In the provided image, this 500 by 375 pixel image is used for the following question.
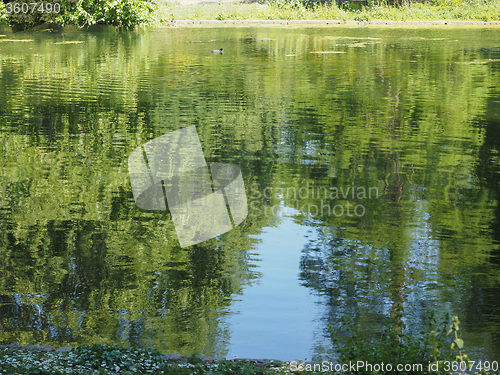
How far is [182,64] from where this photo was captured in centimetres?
2156

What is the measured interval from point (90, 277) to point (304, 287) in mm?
2037

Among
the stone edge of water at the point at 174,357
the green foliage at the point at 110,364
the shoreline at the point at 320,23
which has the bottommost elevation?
the stone edge of water at the point at 174,357

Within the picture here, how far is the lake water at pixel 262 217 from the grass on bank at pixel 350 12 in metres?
21.8

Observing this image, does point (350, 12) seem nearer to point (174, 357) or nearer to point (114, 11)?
point (114, 11)

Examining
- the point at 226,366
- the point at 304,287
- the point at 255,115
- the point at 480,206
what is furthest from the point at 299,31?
the point at 226,366

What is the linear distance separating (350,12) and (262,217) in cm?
3358

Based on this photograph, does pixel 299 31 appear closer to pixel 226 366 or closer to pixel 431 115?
pixel 431 115

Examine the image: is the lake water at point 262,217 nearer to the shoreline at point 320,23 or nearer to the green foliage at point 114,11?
the green foliage at point 114,11

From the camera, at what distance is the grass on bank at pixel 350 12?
127 feet

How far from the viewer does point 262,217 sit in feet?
27.0

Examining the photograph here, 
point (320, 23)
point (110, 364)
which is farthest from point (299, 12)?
point (110, 364)

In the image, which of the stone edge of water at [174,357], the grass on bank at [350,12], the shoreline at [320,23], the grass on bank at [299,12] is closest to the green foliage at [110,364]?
the stone edge of water at [174,357]

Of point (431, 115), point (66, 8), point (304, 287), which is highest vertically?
point (66, 8)

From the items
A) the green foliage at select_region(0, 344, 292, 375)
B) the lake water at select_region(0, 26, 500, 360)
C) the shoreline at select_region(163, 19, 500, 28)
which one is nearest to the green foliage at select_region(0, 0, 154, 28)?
the shoreline at select_region(163, 19, 500, 28)
